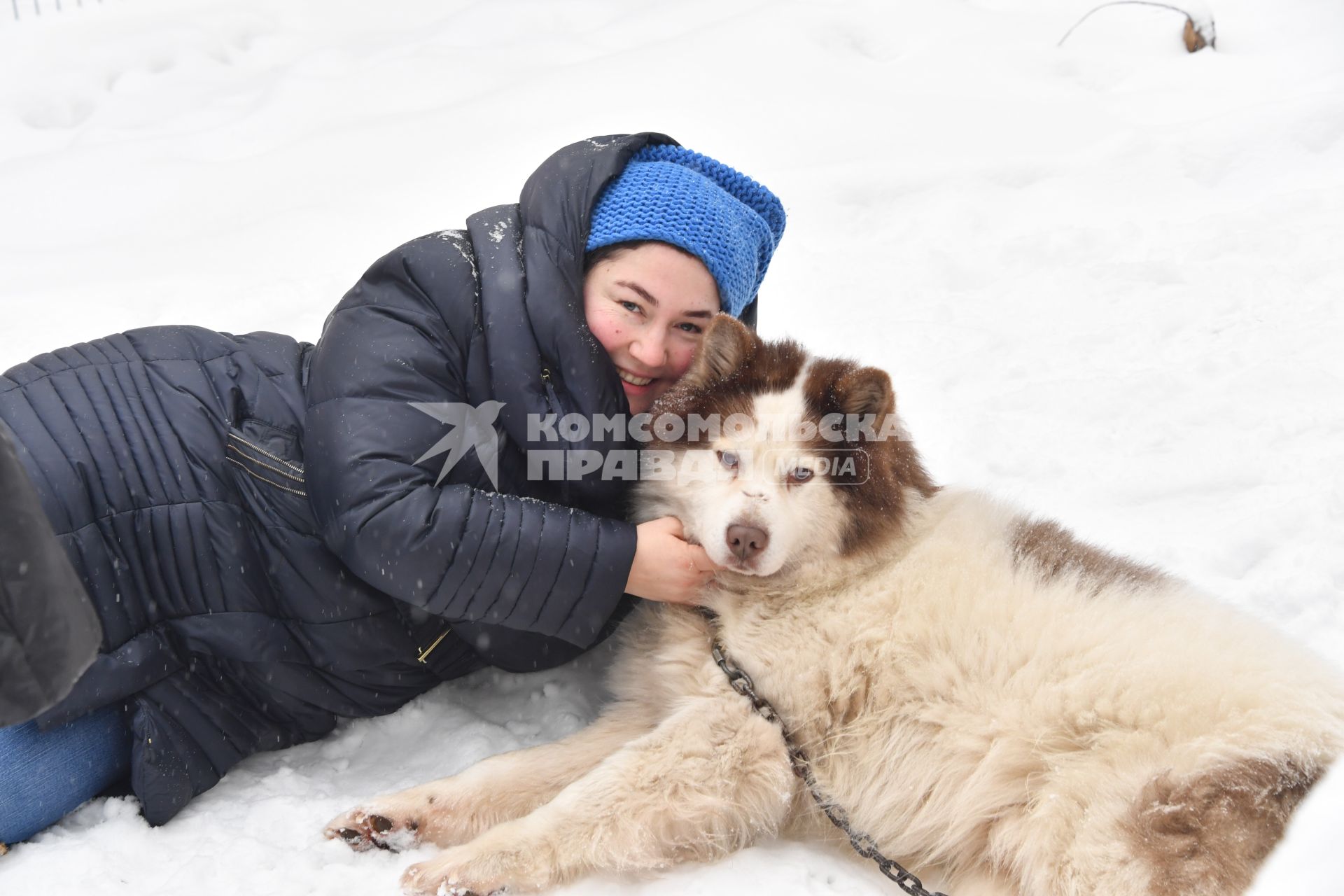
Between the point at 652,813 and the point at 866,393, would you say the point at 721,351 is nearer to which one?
the point at 866,393

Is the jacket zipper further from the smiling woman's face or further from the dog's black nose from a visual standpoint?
the dog's black nose

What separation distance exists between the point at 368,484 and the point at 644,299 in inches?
43.1

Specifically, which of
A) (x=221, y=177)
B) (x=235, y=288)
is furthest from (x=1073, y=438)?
(x=221, y=177)

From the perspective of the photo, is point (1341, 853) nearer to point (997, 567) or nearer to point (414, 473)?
point (997, 567)

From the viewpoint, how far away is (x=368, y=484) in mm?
2779

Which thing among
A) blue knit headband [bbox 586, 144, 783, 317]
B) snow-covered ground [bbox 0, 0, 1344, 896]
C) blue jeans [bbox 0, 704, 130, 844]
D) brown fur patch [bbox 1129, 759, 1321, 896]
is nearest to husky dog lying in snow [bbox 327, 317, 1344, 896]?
brown fur patch [bbox 1129, 759, 1321, 896]

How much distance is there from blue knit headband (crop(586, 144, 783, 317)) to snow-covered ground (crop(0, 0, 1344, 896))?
1.58m

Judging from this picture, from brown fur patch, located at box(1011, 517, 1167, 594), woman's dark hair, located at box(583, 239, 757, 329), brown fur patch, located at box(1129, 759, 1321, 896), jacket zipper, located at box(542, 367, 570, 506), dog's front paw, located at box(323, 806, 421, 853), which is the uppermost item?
woman's dark hair, located at box(583, 239, 757, 329)

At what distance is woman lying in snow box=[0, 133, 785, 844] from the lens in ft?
9.20

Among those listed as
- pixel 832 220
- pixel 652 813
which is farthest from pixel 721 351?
pixel 832 220

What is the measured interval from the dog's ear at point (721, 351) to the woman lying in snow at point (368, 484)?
0.18m

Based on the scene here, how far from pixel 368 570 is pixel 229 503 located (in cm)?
58

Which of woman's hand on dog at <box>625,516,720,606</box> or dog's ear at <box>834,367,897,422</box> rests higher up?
dog's ear at <box>834,367,897,422</box>

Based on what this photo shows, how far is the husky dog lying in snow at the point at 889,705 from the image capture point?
240 cm
